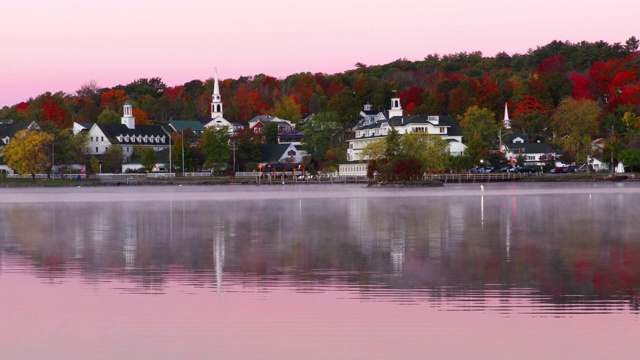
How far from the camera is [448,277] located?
16844 mm

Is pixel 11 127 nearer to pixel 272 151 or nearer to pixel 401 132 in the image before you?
pixel 272 151

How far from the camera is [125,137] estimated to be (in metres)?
134

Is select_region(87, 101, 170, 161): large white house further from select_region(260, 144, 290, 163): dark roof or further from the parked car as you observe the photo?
the parked car

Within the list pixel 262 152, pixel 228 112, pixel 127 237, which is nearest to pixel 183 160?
pixel 262 152

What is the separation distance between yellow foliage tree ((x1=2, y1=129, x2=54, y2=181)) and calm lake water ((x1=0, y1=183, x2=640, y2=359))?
3076 inches

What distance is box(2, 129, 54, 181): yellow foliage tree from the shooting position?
10438 cm

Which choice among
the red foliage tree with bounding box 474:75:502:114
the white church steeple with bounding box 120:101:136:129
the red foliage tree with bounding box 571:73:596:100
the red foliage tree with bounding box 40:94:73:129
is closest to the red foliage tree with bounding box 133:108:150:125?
the white church steeple with bounding box 120:101:136:129

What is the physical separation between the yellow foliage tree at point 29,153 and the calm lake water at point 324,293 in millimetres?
78124

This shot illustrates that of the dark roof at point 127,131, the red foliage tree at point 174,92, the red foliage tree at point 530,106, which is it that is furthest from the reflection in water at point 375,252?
the red foliage tree at point 174,92

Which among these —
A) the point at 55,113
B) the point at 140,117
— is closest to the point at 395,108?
the point at 140,117

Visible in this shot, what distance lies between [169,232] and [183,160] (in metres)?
84.8

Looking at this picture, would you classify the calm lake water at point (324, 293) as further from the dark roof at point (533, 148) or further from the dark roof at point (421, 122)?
the dark roof at point (533, 148)

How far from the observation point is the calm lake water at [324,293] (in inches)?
440

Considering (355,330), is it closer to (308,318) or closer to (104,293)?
(308,318)
